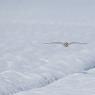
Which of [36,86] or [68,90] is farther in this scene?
[36,86]

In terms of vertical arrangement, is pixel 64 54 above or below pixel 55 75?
above

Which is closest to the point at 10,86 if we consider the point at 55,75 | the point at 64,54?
the point at 55,75

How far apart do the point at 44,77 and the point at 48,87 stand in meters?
7.78

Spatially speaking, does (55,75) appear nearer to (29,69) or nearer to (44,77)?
(44,77)

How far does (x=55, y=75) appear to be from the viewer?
5825cm

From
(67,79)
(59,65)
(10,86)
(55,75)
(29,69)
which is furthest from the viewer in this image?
(59,65)

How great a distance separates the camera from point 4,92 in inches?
1828

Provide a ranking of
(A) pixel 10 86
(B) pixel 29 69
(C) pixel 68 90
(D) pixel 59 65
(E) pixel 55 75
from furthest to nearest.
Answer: (D) pixel 59 65, (B) pixel 29 69, (E) pixel 55 75, (A) pixel 10 86, (C) pixel 68 90

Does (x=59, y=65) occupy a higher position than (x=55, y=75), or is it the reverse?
(x=59, y=65)

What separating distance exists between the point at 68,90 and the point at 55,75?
1200 cm

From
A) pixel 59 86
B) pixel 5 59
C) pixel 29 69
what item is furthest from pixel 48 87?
pixel 5 59

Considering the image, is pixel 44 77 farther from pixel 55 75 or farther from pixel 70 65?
pixel 70 65

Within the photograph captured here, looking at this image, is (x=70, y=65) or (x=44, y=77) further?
(x=70, y=65)

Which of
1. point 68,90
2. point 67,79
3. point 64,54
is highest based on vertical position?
point 64,54
